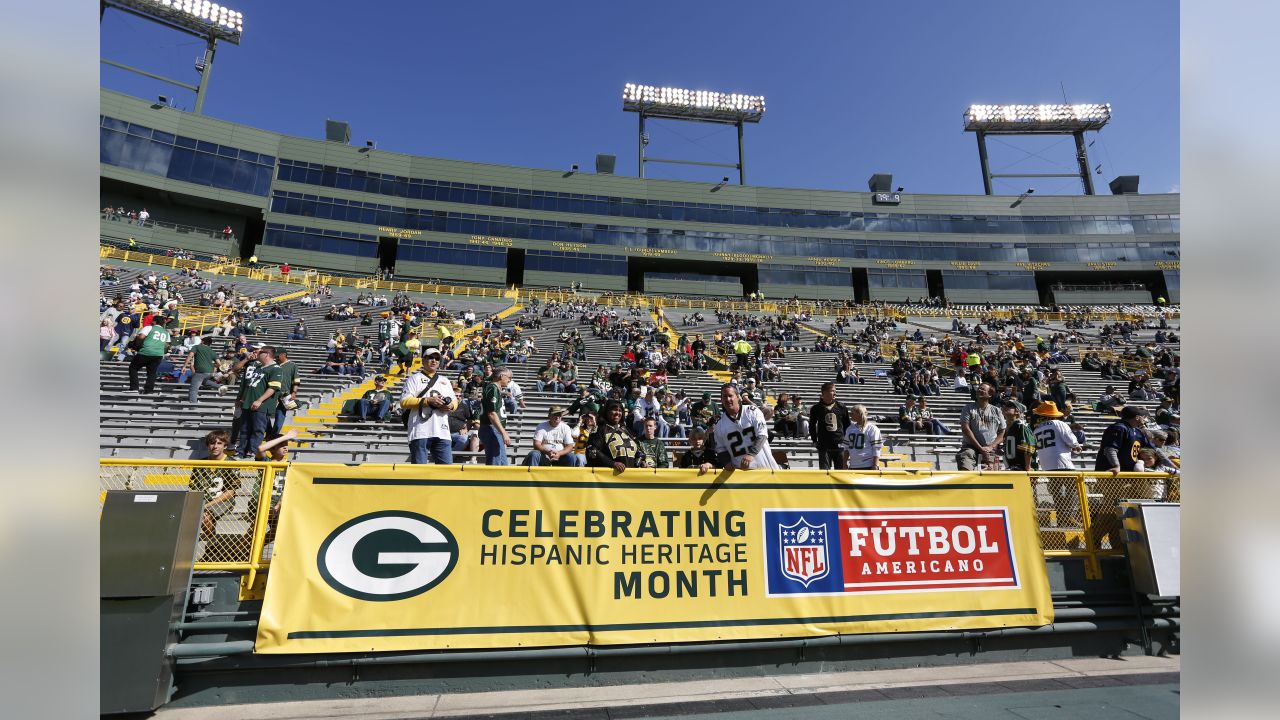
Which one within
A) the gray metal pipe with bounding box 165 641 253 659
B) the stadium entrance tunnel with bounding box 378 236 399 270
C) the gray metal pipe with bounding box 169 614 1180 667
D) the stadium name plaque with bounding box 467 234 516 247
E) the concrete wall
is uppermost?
the stadium name plaque with bounding box 467 234 516 247

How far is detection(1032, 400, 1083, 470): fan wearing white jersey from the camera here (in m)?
6.73

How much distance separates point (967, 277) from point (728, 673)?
62.1m

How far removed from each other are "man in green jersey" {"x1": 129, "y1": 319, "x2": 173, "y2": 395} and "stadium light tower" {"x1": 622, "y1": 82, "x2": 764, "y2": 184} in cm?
5146

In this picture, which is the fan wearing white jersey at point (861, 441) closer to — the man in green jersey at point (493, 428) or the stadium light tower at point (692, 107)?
the man in green jersey at point (493, 428)

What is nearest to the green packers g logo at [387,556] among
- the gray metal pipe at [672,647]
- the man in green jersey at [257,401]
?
the gray metal pipe at [672,647]

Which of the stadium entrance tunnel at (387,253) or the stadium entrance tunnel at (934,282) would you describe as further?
the stadium entrance tunnel at (934,282)

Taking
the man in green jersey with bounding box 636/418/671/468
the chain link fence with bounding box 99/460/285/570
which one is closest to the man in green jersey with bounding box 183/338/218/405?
the chain link fence with bounding box 99/460/285/570

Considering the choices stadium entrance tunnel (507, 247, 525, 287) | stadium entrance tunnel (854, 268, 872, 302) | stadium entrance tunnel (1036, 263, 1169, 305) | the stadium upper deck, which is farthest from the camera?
stadium entrance tunnel (854, 268, 872, 302)

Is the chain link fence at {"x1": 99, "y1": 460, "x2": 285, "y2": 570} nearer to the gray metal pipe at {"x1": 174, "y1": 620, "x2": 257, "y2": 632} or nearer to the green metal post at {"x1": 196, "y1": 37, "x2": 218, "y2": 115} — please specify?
the gray metal pipe at {"x1": 174, "y1": 620, "x2": 257, "y2": 632}

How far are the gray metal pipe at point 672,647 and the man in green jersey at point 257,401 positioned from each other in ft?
13.3

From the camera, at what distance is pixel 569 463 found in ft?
24.1

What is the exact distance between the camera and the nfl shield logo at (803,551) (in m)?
4.72

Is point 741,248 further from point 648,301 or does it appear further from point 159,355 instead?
point 159,355
